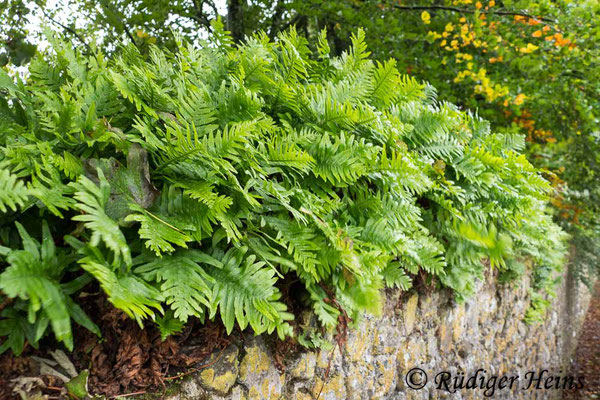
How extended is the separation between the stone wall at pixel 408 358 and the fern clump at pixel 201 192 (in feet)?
0.68

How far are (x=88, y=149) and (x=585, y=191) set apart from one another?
7.52 metres

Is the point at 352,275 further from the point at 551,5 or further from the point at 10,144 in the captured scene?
the point at 551,5

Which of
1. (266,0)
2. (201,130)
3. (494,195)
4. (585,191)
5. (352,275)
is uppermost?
(266,0)

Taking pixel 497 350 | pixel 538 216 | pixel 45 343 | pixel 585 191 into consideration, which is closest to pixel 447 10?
pixel 538 216

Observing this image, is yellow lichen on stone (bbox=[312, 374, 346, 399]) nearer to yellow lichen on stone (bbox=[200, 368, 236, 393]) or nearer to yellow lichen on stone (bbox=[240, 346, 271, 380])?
yellow lichen on stone (bbox=[240, 346, 271, 380])

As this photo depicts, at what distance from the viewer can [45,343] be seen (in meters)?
1.30

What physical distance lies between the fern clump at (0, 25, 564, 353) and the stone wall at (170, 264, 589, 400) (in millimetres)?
206

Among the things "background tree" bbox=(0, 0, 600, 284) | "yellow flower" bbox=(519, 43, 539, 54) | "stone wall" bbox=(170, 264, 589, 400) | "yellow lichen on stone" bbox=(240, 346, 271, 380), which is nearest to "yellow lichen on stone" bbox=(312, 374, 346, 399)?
"stone wall" bbox=(170, 264, 589, 400)

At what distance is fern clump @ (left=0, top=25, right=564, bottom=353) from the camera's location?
1.24m

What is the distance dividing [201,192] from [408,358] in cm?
193

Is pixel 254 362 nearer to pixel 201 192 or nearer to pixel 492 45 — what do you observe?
pixel 201 192

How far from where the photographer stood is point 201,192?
4.71ft

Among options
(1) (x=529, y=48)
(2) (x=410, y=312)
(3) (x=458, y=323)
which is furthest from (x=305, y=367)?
(1) (x=529, y=48)

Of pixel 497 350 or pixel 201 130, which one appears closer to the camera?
pixel 201 130
